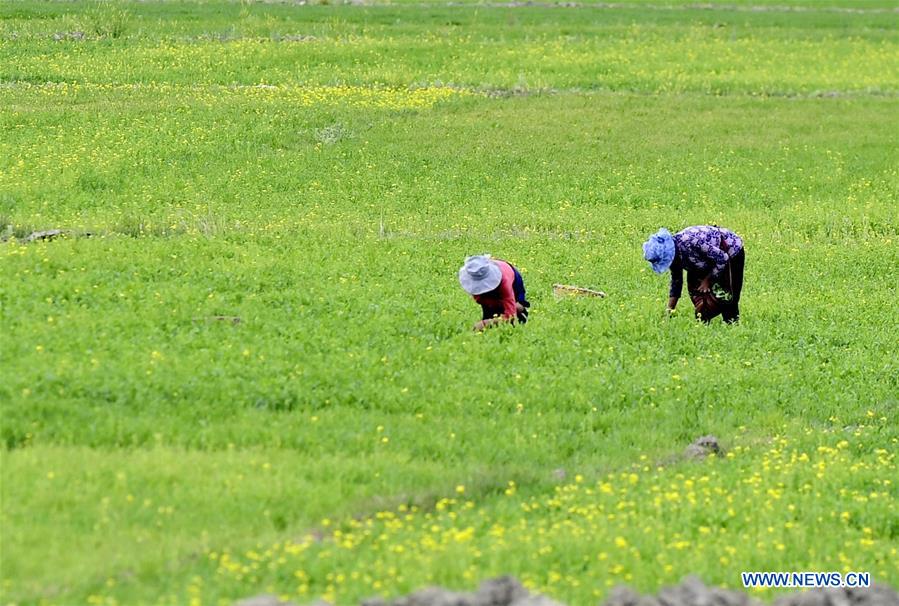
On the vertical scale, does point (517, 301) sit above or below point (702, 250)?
below

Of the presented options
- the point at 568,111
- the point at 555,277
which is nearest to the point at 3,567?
the point at 555,277

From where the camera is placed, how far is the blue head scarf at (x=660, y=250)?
52.9 feet

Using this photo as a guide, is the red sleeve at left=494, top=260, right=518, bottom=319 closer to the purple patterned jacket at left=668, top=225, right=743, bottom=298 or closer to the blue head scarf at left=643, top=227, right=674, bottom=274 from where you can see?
the blue head scarf at left=643, top=227, right=674, bottom=274

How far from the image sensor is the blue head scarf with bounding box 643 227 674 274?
16.1m

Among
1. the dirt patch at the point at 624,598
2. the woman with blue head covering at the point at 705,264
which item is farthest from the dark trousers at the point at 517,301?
the dirt patch at the point at 624,598

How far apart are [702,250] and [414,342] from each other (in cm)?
357

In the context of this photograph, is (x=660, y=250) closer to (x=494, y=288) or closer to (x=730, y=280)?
(x=730, y=280)

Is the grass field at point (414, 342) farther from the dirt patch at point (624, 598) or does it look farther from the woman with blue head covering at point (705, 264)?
the dirt patch at point (624, 598)

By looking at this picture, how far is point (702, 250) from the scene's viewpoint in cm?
1689

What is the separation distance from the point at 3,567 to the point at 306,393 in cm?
452

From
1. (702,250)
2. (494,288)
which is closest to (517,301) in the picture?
(494,288)

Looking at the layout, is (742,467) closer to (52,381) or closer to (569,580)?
(569,580)

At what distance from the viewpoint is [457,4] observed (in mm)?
54000

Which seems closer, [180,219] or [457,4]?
[180,219]
